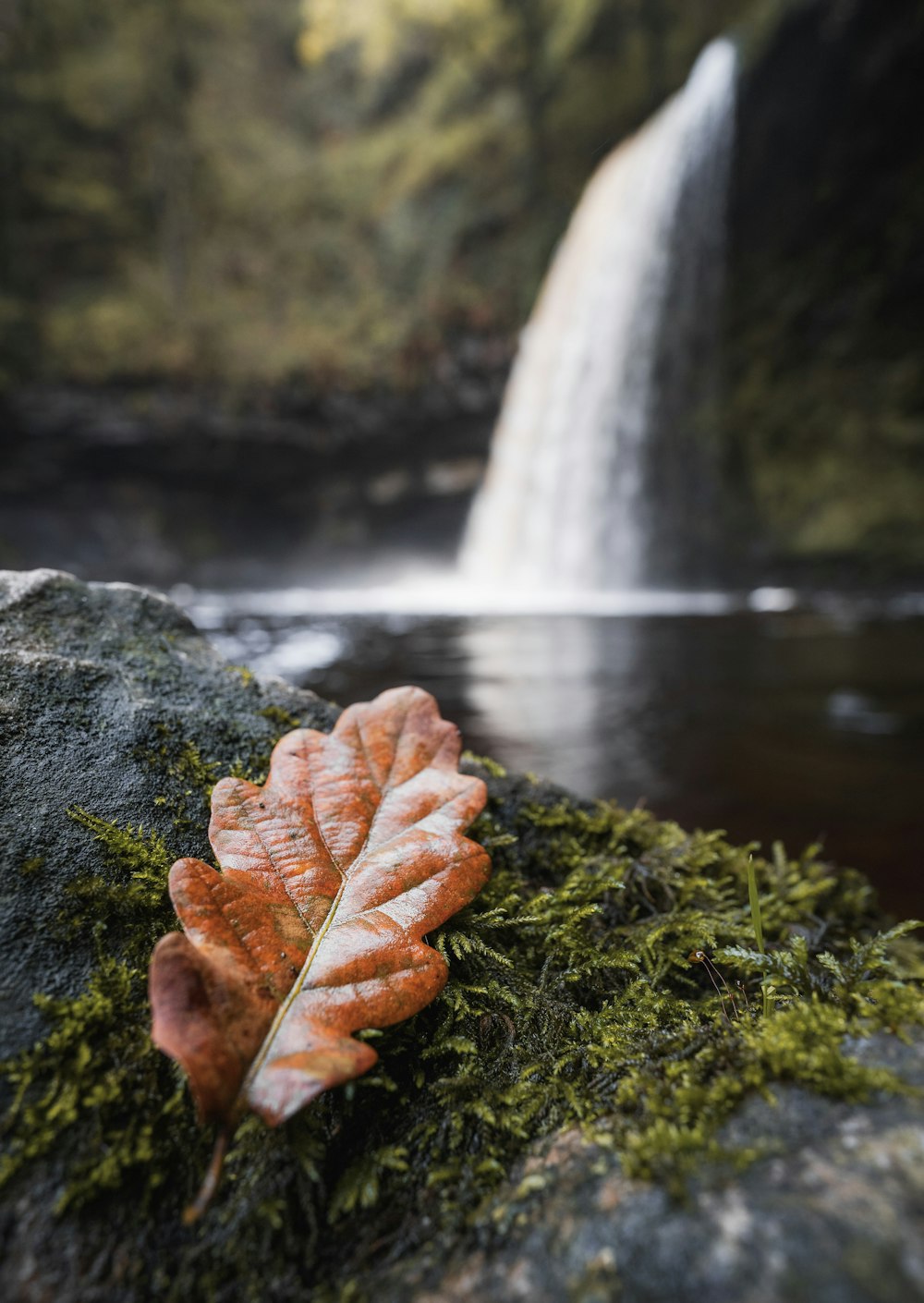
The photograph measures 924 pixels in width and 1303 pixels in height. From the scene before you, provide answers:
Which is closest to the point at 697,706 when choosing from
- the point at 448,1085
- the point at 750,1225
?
the point at 448,1085

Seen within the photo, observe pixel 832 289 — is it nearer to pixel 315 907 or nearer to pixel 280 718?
pixel 280 718

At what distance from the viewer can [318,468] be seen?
1859 centimetres

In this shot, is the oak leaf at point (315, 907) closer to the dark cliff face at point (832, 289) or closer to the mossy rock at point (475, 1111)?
the mossy rock at point (475, 1111)

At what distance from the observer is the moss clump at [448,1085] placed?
1.69ft

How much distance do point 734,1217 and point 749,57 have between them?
16140 millimetres

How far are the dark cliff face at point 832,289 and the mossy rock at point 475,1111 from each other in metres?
13.8

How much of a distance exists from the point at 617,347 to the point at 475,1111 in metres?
15.7

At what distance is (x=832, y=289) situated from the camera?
1205cm

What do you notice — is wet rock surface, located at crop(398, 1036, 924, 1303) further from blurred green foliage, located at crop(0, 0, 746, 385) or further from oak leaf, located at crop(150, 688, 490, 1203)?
blurred green foliage, located at crop(0, 0, 746, 385)

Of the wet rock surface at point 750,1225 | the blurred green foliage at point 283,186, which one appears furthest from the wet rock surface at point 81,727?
the blurred green foliage at point 283,186

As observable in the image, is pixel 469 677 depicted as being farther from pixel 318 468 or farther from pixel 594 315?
pixel 318 468

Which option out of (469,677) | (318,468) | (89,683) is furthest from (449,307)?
(89,683)

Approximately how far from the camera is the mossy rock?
0.45 m

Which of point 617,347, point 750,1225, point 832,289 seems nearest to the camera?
point 750,1225
